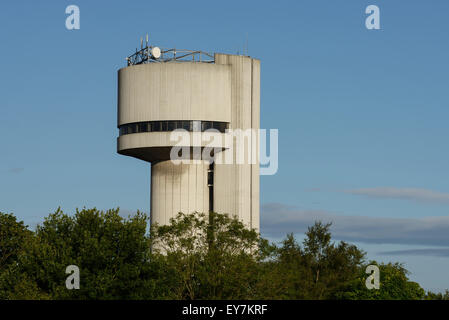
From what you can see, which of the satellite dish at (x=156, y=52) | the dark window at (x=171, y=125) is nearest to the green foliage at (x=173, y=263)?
the dark window at (x=171, y=125)

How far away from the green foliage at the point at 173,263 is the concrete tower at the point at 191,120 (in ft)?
25.6

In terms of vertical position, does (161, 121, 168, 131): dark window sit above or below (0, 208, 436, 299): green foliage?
above

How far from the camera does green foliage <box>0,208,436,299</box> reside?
70.6 meters

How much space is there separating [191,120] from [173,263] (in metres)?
24.1

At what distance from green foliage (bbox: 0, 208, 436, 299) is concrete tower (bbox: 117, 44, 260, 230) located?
7.82 metres

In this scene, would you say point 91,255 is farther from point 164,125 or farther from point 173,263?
point 164,125

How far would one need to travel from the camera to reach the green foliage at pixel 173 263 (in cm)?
7056

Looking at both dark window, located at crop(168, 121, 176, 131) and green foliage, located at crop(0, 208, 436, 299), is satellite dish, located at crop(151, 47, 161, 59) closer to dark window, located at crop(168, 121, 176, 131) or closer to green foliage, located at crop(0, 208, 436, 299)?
dark window, located at crop(168, 121, 176, 131)

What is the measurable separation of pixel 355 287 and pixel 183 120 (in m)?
27.1

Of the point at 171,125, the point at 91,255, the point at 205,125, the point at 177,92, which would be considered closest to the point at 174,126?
the point at 171,125

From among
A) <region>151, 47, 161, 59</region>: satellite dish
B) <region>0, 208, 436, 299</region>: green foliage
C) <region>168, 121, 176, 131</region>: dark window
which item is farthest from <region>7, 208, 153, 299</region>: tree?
<region>151, 47, 161, 59</region>: satellite dish
